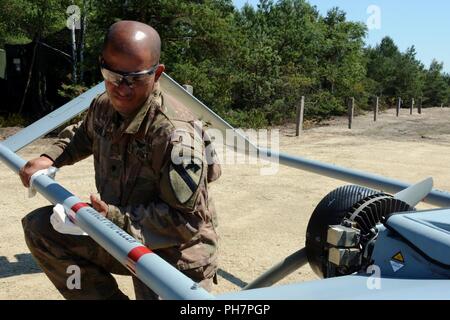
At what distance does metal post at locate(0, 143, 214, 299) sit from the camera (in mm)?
1334

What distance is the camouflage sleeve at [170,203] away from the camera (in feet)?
6.72

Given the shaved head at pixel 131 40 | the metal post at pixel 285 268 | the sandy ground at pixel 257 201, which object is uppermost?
the shaved head at pixel 131 40

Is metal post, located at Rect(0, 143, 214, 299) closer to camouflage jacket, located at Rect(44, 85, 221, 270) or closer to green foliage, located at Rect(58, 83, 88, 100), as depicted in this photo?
camouflage jacket, located at Rect(44, 85, 221, 270)

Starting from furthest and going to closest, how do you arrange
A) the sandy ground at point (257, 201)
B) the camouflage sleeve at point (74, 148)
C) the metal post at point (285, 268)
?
1. the sandy ground at point (257, 201)
2. the camouflage sleeve at point (74, 148)
3. the metal post at point (285, 268)

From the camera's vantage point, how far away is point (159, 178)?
85.0 inches

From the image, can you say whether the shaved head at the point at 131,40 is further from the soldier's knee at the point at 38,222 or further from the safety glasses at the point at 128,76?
the soldier's knee at the point at 38,222

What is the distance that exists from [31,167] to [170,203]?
824 mm

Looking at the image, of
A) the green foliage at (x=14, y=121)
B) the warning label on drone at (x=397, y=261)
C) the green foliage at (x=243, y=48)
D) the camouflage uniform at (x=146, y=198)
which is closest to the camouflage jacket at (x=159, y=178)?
the camouflage uniform at (x=146, y=198)

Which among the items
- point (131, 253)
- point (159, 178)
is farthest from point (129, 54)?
point (131, 253)

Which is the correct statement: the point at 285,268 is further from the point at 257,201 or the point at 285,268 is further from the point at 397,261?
the point at 257,201

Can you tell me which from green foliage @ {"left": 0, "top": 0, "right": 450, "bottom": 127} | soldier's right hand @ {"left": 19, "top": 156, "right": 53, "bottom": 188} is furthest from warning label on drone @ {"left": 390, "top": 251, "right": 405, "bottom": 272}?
green foliage @ {"left": 0, "top": 0, "right": 450, "bottom": 127}

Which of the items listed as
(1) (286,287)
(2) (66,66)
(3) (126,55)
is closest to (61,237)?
(3) (126,55)
